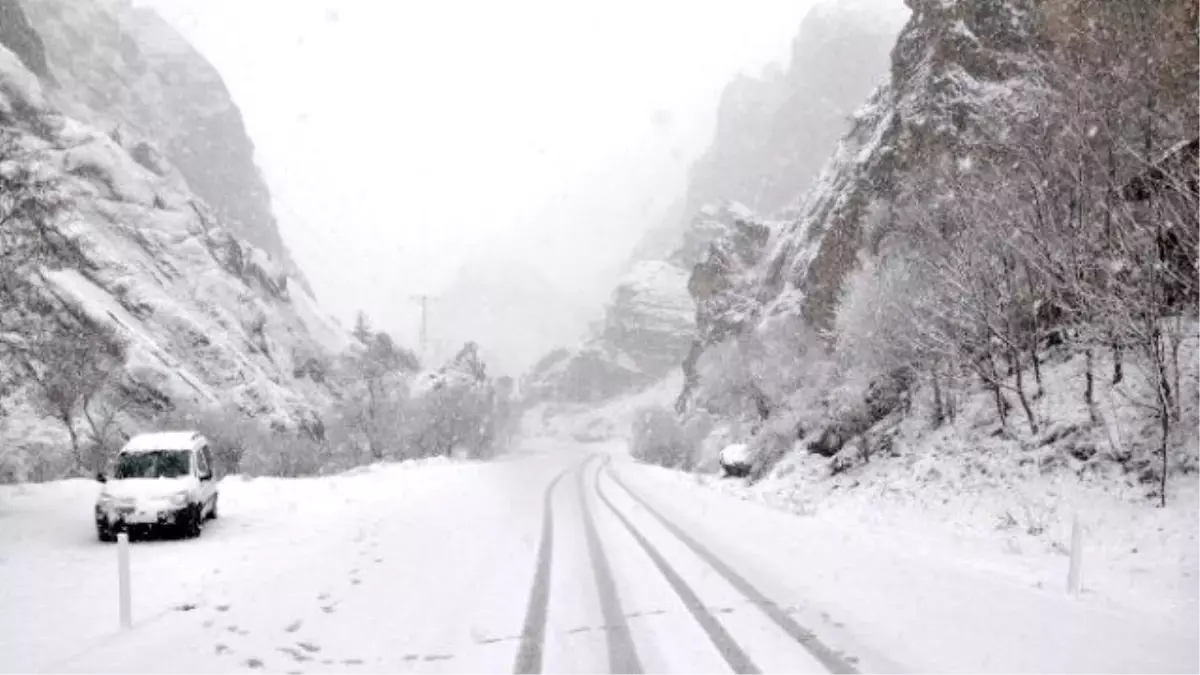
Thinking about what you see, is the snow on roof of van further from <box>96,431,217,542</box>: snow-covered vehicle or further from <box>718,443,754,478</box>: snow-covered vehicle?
<box>718,443,754,478</box>: snow-covered vehicle

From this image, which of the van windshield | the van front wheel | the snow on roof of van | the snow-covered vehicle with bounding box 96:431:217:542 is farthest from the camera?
the snow on roof of van

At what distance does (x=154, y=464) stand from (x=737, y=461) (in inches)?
1323

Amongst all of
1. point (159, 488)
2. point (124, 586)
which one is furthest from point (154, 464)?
point (124, 586)

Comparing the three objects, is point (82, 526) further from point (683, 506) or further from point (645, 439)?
point (645, 439)

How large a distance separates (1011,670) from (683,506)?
1707 cm

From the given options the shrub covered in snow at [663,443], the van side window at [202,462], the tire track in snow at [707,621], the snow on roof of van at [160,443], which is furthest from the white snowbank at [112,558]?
the shrub covered in snow at [663,443]

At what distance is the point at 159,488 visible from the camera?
14.9 metres

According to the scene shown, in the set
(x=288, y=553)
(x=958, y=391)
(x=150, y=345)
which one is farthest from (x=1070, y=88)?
(x=150, y=345)

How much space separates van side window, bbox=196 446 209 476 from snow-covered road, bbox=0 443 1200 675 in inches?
52.3

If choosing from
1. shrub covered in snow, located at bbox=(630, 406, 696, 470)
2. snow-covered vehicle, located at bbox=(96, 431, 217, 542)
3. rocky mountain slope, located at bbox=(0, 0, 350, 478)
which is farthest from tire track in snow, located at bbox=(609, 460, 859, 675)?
shrub covered in snow, located at bbox=(630, 406, 696, 470)

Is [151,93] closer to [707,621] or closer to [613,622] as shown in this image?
[613,622]

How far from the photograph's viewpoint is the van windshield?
1598cm

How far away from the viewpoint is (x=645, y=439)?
117125 millimetres

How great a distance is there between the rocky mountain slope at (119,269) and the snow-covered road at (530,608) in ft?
21.5
